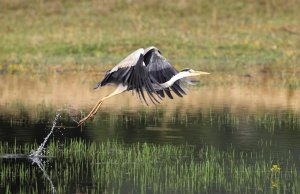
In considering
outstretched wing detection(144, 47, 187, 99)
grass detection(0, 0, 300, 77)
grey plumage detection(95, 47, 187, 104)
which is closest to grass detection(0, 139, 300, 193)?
grey plumage detection(95, 47, 187, 104)

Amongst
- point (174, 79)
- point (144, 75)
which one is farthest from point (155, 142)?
point (144, 75)

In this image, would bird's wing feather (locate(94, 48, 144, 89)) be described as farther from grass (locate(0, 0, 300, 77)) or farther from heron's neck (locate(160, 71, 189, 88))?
grass (locate(0, 0, 300, 77))

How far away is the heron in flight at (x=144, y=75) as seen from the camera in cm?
1373

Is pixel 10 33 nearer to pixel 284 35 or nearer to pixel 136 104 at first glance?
pixel 284 35

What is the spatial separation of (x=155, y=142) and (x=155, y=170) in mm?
2770

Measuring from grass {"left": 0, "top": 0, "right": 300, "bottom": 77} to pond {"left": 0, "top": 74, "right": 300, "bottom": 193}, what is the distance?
6.67m

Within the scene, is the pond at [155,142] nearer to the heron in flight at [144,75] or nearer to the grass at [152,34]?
the heron in flight at [144,75]

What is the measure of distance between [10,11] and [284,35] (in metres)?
12.7

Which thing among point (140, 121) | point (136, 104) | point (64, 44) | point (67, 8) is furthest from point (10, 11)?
point (140, 121)

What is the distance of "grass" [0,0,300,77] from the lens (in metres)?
31.1

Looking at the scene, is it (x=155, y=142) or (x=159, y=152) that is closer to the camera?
(x=159, y=152)

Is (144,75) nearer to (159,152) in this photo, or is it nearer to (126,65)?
(126,65)

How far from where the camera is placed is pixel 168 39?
114ft

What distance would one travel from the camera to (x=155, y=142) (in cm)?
1557
